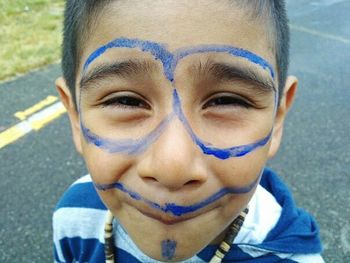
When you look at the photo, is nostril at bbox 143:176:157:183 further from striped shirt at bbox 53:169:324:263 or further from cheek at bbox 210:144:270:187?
striped shirt at bbox 53:169:324:263

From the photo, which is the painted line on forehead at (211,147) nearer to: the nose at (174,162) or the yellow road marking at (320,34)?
the nose at (174,162)

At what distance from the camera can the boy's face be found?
1016 millimetres

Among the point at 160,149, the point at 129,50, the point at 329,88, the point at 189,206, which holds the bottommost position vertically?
the point at 329,88

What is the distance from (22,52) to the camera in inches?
165

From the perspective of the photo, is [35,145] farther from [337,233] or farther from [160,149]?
[160,149]

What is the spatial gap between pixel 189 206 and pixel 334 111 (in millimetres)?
2901

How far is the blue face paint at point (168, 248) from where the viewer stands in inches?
44.1

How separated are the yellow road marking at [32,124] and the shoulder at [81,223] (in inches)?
63.7

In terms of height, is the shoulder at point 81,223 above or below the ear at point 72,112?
below

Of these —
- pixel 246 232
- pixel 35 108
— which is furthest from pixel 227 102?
pixel 35 108

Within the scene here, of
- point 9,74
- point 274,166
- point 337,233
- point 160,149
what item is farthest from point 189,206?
point 9,74

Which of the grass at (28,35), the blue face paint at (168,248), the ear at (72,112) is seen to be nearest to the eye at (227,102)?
the blue face paint at (168,248)

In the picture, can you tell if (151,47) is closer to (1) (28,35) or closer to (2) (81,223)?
(2) (81,223)

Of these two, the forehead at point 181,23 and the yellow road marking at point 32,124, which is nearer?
the forehead at point 181,23
